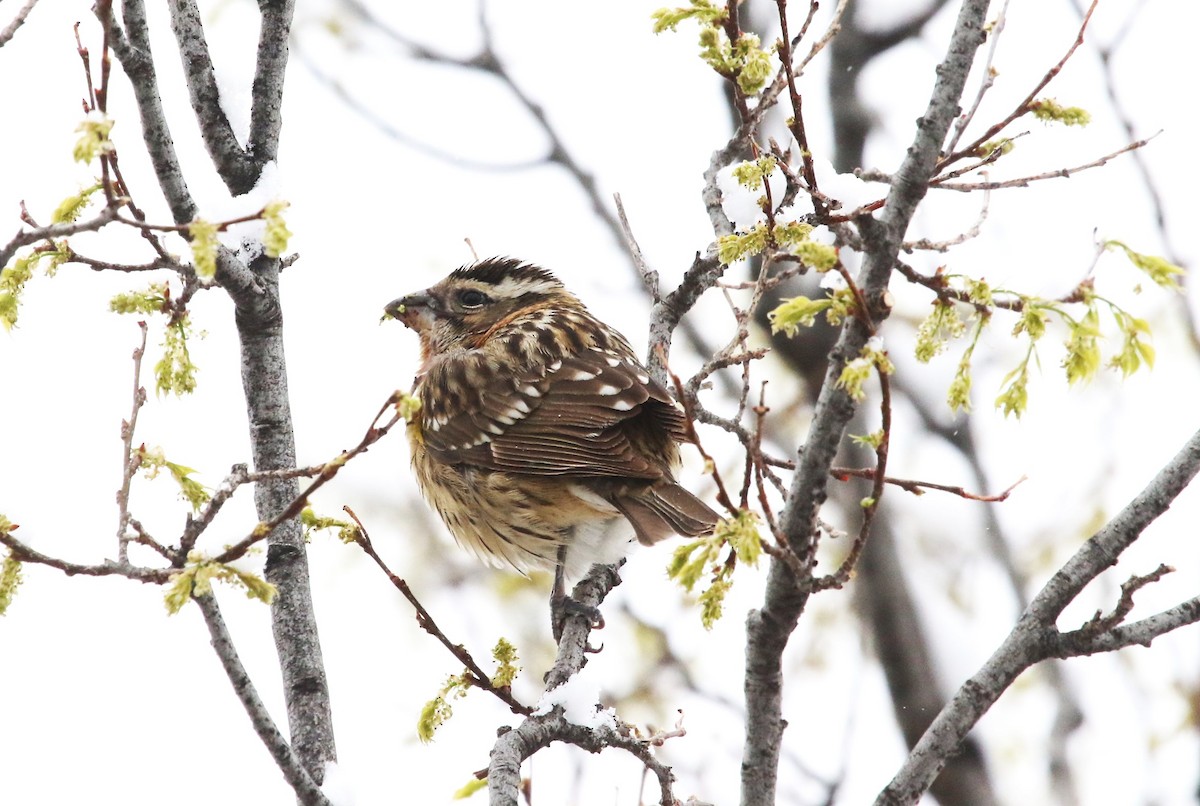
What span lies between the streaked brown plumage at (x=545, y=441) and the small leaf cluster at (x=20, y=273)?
98.9 inches

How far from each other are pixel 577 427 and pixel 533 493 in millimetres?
415

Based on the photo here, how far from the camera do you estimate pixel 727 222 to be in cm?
493

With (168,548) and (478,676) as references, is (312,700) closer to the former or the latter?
(478,676)

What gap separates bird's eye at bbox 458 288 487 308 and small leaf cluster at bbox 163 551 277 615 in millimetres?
4499

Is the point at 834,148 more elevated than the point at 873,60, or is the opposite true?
the point at 873,60

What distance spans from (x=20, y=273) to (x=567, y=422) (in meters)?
2.84

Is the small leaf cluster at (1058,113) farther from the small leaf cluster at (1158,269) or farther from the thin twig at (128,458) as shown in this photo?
the thin twig at (128,458)

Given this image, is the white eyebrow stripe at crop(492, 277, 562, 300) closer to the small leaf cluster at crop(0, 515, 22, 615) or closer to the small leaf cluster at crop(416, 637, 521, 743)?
the small leaf cluster at crop(416, 637, 521, 743)

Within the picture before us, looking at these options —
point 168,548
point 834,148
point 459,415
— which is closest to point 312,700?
point 168,548

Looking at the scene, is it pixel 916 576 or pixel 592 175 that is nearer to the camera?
pixel 916 576

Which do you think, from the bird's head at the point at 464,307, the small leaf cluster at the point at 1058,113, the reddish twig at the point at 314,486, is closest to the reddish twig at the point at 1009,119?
the small leaf cluster at the point at 1058,113

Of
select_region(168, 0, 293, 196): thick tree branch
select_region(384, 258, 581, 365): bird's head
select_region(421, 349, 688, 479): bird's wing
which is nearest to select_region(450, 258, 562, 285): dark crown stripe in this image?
select_region(384, 258, 581, 365): bird's head

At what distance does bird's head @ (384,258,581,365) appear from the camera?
7.19m

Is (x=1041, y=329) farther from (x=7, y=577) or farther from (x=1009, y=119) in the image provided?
(x=7, y=577)
